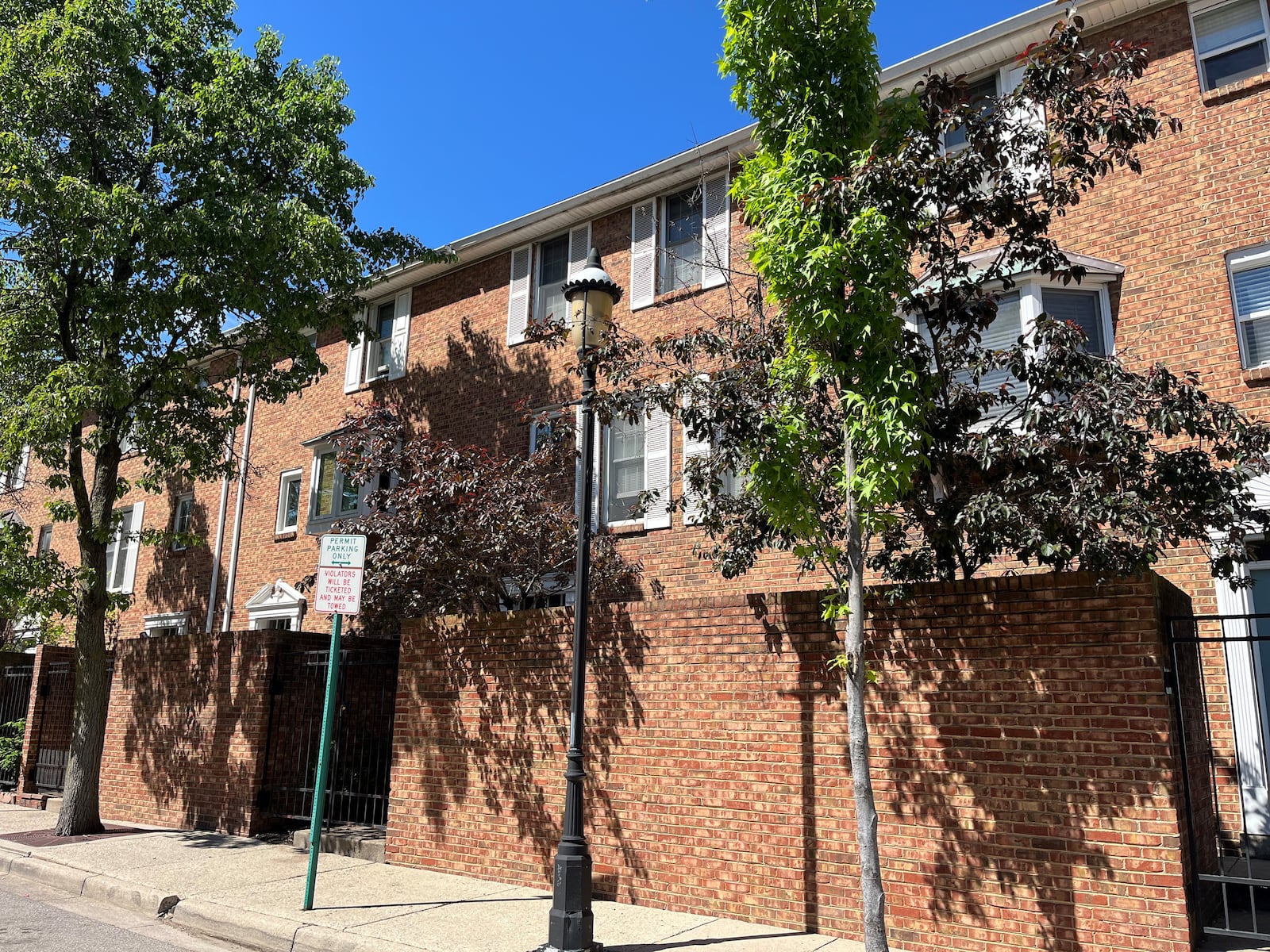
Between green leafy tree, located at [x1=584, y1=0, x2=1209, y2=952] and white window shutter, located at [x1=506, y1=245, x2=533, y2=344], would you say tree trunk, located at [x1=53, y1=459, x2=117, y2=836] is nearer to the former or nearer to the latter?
white window shutter, located at [x1=506, y1=245, x2=533, y2=344]

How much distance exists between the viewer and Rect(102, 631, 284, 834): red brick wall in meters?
12.6

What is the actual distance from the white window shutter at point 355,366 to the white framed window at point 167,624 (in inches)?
275

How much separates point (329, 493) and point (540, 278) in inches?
251

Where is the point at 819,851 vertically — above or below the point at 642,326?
below

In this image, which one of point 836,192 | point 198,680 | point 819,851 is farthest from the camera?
point 198,680

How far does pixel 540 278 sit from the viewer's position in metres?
16.9

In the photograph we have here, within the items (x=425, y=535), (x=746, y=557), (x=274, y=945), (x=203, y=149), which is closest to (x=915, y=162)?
(x=746, y=557)

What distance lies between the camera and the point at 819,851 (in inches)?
296

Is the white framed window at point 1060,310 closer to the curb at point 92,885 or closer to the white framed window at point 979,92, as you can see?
the white framed window at point 979,92

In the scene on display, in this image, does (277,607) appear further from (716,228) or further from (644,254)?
(716,228)

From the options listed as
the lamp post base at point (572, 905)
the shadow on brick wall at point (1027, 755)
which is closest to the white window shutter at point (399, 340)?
the lamp post base at point (572, 905)

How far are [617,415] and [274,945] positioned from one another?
18.2ft

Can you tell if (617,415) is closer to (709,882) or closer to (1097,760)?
(709,882)

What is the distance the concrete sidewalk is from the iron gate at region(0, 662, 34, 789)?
24.0ft
